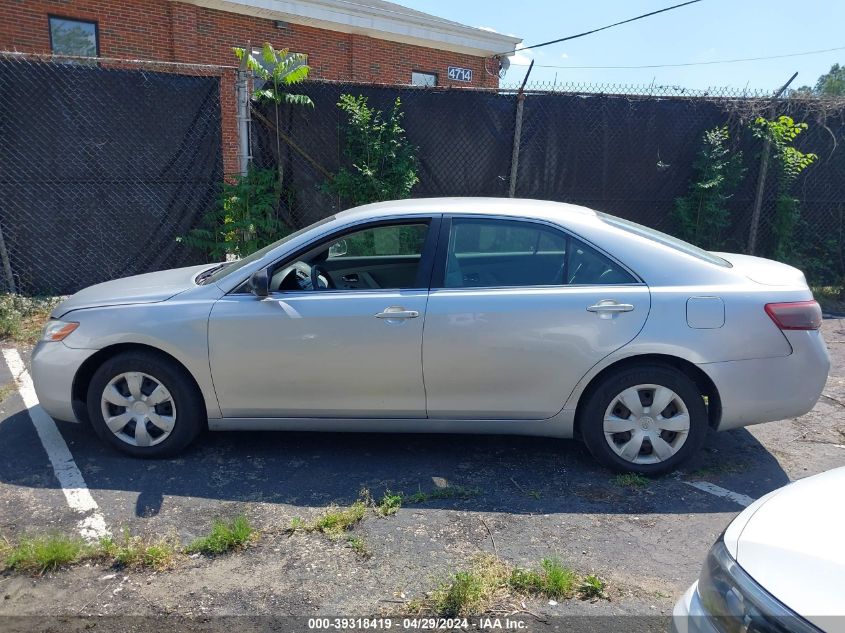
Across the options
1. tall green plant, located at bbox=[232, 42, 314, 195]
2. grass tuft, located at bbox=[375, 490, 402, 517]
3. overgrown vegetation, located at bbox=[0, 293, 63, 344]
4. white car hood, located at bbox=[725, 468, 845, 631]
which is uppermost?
tall green plant, located at bbox=[232, 42, 314, 195]

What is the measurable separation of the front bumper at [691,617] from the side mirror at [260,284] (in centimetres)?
277

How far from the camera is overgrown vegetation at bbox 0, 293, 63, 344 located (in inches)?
263

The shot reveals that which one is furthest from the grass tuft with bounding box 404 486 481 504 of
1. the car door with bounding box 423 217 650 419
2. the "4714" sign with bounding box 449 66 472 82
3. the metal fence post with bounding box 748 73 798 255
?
the "4714" sign with bounding box 449 66 472 82

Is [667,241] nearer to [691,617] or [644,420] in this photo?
[644,420]

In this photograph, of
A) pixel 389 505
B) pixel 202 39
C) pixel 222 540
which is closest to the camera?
pixel 222 540

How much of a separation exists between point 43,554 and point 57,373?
1375 millimetres

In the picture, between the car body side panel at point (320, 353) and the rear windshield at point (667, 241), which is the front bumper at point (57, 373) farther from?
the rear windshield at point (667, 241)

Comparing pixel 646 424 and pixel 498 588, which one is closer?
pixel 498 588

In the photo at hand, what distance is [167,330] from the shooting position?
4.04 meters

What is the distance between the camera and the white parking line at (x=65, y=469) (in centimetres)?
350

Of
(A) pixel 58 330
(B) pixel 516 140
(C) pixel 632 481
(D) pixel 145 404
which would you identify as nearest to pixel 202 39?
(B) pixel 516 140

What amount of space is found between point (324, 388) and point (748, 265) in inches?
109

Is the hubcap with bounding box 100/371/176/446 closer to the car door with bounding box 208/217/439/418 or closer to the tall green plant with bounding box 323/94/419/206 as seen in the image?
the car door with bounding box 208/217/439/418

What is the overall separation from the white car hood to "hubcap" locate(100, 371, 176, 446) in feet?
10.6
